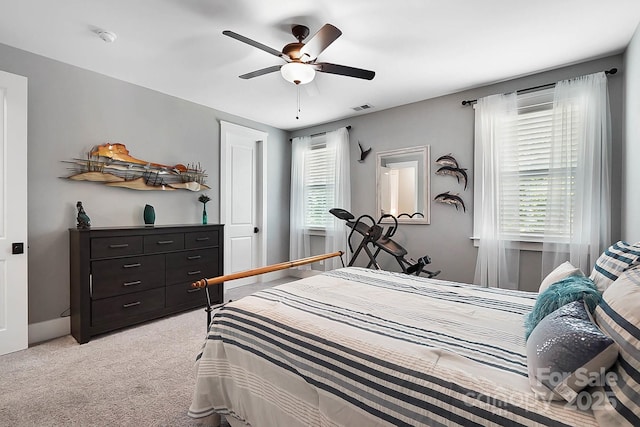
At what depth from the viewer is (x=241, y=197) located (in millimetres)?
4867

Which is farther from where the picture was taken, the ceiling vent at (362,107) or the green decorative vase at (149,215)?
the ceiling vent at (362,107)

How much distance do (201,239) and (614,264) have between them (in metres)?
3.68

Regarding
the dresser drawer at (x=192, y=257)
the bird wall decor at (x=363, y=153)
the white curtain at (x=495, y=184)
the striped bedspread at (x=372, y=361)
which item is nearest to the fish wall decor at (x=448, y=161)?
the white curtain at (x=495, y=184)

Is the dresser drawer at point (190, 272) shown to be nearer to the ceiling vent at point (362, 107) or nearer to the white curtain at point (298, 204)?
→ the white curtain at point (298, 204)

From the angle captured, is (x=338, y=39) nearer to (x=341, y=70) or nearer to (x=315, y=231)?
(x=341, y=70)

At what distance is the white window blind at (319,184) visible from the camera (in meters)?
4.95

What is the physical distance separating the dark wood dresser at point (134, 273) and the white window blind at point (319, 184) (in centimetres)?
186

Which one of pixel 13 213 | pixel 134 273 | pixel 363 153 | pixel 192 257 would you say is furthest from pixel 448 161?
pixel 13 213

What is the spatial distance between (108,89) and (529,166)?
4631 mm

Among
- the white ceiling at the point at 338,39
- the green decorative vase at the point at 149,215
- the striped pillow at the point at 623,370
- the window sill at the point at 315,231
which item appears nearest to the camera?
the striped pillow at the point at 623,370

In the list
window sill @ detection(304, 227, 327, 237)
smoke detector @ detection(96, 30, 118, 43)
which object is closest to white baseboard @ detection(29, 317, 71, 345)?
smoke detector @ detection(96, 30, 118, 43)

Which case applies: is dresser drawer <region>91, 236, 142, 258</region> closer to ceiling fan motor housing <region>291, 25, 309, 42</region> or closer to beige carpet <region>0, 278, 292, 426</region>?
beige carpet <region>0, 278, 292, 426</region>

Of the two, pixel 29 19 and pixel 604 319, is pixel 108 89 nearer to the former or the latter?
pixel 29 19

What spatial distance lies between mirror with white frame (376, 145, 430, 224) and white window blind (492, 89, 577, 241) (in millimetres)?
946
